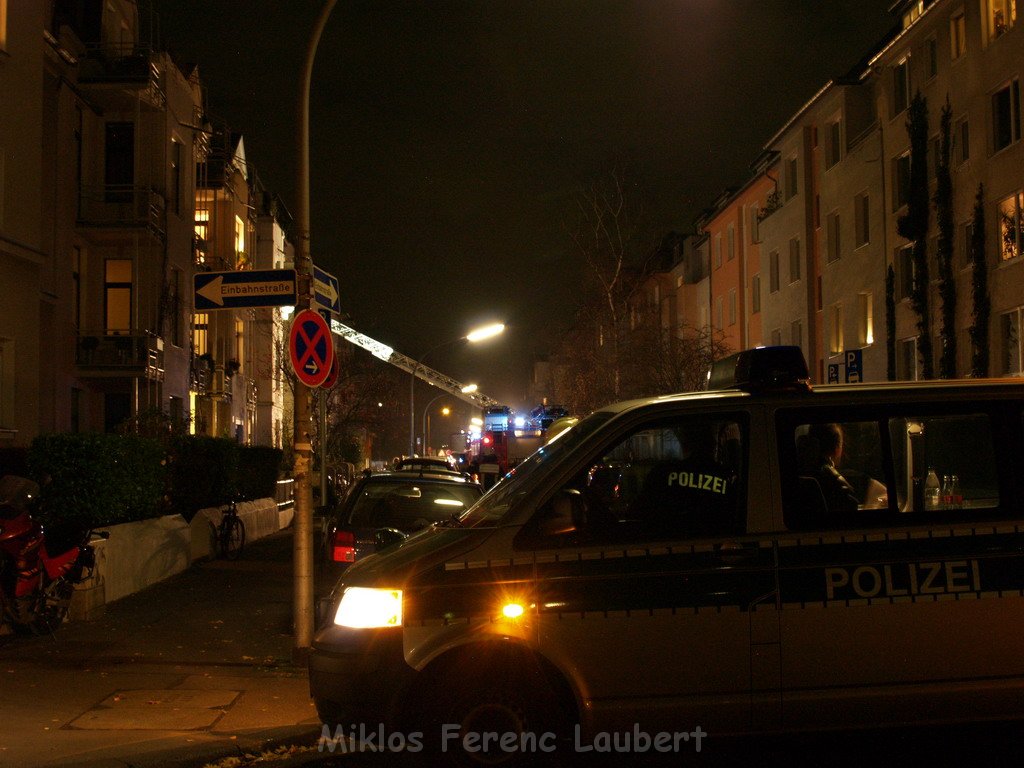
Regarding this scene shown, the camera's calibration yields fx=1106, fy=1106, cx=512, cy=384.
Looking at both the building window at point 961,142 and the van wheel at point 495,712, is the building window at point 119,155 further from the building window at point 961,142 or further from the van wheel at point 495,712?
the van wheel at point 495,712

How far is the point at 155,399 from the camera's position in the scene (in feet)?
98.2

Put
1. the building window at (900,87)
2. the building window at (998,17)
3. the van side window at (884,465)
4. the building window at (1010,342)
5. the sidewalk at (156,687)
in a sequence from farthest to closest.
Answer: the building window at (900,87) → the building window at (998,17) → the building window at (1010,342) → the sidewalk at (156,687) → the van side window at (884,465)

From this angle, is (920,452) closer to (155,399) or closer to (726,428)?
(726,428)

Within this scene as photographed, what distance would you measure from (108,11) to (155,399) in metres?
10.1

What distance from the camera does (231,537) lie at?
1942cm

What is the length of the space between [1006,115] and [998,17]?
2256 millimetres

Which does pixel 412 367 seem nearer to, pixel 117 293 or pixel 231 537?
pixel 117 293

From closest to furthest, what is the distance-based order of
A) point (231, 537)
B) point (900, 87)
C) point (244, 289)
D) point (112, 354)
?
point (244, 289), point (231, 537), point (112, 354), point (900, 87)

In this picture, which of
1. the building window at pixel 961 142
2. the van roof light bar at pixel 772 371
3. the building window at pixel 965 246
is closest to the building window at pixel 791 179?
the building window at pixel 961 142

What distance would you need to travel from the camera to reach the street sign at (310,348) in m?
9.88

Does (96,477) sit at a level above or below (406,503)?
above

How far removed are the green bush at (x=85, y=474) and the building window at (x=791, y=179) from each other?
96.9ft

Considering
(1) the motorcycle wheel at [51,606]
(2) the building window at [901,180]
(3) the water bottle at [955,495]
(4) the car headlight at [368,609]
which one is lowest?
(1) the motorcycle wheel at [51,606]

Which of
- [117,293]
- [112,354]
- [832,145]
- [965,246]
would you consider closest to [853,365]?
[965,246]
